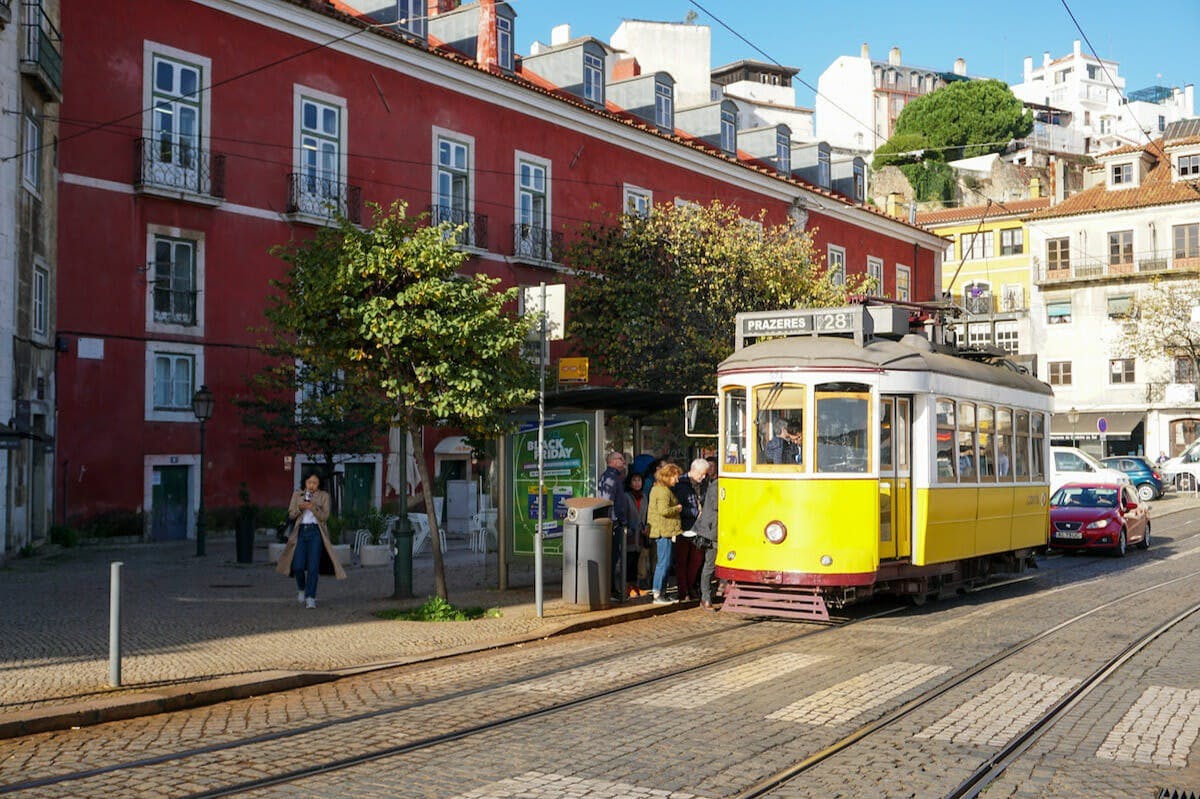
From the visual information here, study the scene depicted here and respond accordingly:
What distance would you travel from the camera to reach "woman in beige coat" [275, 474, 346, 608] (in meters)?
14.7

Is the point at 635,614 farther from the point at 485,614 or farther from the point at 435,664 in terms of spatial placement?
the point at 435,664

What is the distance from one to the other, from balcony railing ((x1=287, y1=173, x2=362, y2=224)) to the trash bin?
14470 mm

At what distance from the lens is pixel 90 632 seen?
500 inches

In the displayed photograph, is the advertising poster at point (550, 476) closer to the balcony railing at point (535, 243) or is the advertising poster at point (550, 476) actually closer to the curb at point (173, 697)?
the curb at point (173, 697)

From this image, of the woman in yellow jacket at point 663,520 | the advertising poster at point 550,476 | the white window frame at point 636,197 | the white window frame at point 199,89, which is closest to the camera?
the woman in yellow jacket at point 663,520

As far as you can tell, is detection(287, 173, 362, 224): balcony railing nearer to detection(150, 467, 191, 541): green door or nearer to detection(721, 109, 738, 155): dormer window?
detection(150, 467, 191, 541): green door

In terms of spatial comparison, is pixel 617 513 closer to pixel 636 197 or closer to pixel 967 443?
pixel 967 443

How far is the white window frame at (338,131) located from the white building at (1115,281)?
41445 millimetres

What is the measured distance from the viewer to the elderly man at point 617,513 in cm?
1555

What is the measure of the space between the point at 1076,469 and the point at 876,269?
640 inches

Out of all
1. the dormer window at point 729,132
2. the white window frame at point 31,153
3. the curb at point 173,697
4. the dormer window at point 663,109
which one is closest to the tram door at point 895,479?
the curb at point 173,697

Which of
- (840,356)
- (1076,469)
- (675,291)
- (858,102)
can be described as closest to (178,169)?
(675,291)

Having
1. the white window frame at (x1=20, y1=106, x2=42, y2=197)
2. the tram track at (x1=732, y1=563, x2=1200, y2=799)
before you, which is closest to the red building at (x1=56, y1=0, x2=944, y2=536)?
the white window frame at (x1=20, y1=106, x2=42, y2=197)

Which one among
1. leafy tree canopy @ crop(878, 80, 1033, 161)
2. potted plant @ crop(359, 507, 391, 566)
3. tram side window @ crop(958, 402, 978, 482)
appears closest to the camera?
tram side window @ crop(958, 402, 978, 482)
